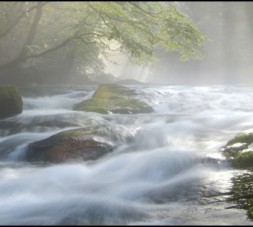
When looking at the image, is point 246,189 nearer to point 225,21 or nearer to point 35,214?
point 35,214

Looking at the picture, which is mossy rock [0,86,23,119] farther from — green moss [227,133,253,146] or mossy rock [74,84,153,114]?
green moss [227,133,253,146]

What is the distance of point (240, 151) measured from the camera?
7.80m

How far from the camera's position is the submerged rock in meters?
7.27

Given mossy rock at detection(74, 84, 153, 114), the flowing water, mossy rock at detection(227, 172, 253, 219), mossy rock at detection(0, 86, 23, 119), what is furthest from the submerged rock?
mossy rock at detection(0, 86, 23, 119)

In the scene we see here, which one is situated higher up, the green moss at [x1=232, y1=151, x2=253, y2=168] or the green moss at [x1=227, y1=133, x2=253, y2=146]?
the green moss at [x1=227, y1=133, x2=253, y2=146]

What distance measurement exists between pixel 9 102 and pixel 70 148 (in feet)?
18.7

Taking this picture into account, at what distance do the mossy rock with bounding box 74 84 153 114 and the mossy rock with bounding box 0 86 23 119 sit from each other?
2245mm

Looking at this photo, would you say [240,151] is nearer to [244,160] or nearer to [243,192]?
[244,160]

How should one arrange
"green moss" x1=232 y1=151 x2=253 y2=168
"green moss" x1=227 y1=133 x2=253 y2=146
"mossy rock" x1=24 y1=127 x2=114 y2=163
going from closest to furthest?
"green moss" x1=232 y1=151 x2=253 y2=168, "green moss" x1=227 y1=133 x2=253 y2=146, "mossy rock" x1=24 y1=127 x2=114 y2=163

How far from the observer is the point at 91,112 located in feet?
45.2

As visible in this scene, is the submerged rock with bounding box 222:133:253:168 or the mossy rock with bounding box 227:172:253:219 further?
the submerged rock with bounding box 222:133:253:168

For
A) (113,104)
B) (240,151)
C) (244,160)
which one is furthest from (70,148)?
(113,104)

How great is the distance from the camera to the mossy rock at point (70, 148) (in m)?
8.80

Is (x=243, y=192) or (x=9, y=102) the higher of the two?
(x=9, y=102)
